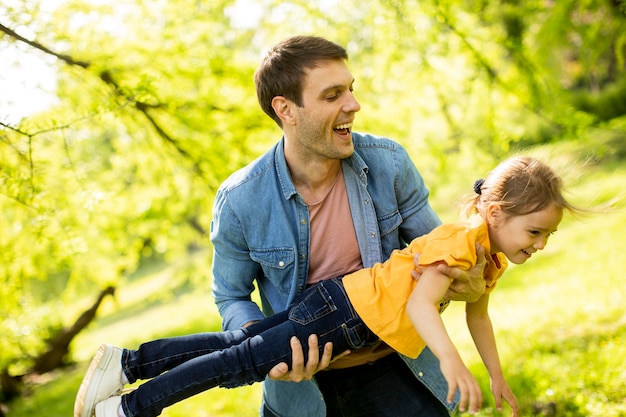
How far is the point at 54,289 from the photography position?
11.1 m

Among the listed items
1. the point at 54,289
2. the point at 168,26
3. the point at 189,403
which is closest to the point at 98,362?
the point at 189,403

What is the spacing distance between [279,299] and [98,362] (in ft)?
2.85

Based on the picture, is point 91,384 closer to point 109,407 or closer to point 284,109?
point 109,407

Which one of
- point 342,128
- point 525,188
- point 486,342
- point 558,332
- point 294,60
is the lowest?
point 558,332

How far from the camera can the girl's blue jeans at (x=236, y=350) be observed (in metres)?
2.31

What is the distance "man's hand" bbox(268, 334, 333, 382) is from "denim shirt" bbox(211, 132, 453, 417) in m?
0.35

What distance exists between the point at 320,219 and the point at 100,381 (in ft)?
3.92

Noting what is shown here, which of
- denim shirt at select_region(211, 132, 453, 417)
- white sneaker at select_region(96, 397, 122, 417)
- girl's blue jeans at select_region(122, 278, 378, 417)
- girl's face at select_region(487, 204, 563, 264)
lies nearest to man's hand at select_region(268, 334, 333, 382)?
girl's blue jeans at select_region(122, 278, 378, 417)

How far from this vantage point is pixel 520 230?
7.68ft

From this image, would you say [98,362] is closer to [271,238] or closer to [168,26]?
[271,238]

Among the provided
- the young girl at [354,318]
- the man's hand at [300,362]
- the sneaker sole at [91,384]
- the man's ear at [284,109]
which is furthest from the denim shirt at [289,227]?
the sneaker sole at [91,384]

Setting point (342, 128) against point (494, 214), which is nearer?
point (494, 214)

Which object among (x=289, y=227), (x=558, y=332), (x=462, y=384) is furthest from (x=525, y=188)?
(x=558, y=332)

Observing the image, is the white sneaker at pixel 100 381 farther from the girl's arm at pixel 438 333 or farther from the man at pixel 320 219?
the girl's arm at pixel 438 333
